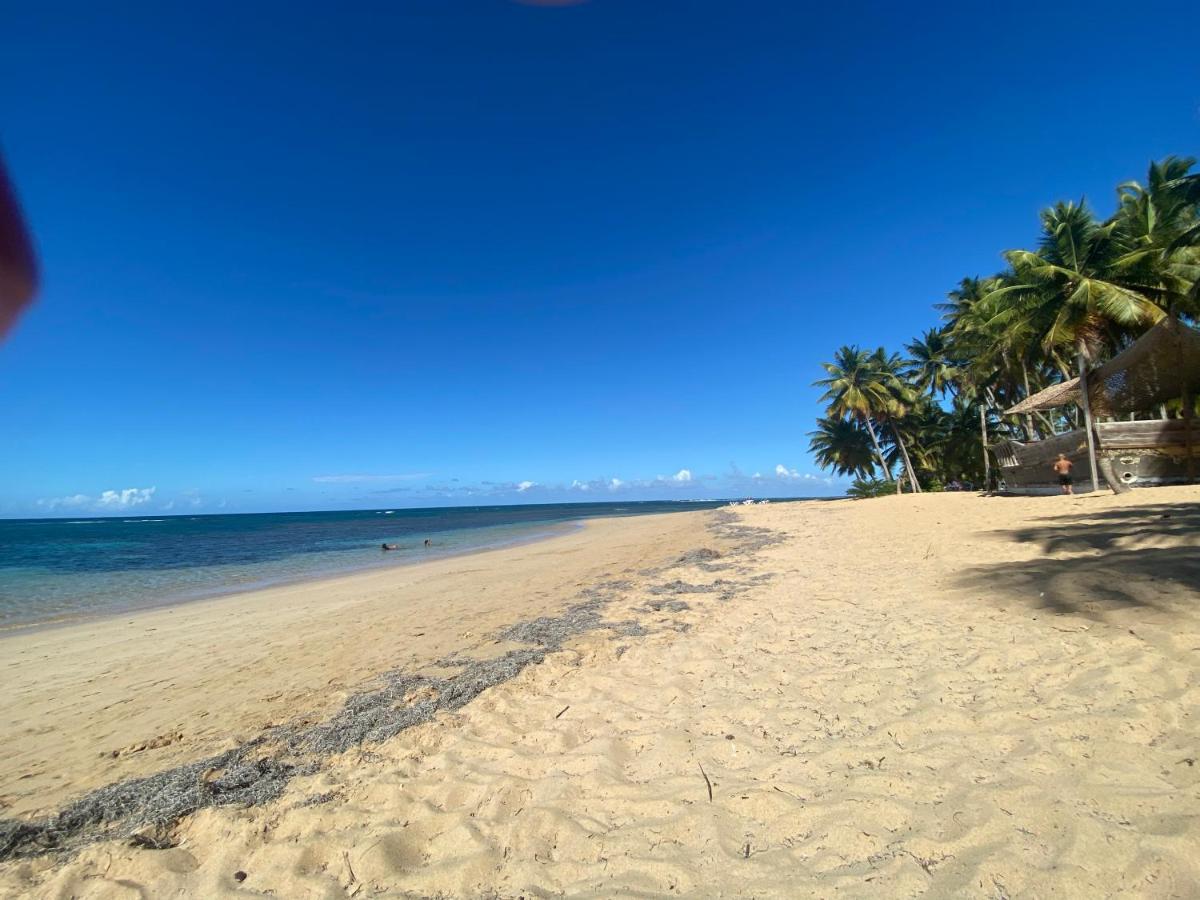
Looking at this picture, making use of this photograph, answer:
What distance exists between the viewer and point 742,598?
23.8ft

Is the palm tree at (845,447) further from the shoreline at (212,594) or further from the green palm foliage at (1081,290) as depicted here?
the shoreline at (212,594)

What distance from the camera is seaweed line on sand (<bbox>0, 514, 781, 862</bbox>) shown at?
113 inches

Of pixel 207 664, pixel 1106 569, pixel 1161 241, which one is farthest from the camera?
pixel 1161 241

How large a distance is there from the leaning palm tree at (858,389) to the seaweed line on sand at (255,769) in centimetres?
3902

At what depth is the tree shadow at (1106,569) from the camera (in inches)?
193

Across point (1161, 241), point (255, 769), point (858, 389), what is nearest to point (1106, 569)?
point (255, 769)

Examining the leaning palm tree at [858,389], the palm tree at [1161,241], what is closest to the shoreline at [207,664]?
the palm tree at [1161,241]

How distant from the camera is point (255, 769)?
347cm

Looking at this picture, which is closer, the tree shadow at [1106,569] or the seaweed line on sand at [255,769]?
the seaweed line on sand at [255,769]

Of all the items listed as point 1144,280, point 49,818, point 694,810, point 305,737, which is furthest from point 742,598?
point 1144,280

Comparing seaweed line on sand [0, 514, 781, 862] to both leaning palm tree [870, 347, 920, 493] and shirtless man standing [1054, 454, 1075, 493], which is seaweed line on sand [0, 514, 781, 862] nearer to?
shirtless man standing [1054, 454, 1075, 493]

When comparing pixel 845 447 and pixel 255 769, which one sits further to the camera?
pixel 845 447

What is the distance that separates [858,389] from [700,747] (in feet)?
135

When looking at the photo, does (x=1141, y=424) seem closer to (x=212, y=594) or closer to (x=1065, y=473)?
(x=1065, y=473)
